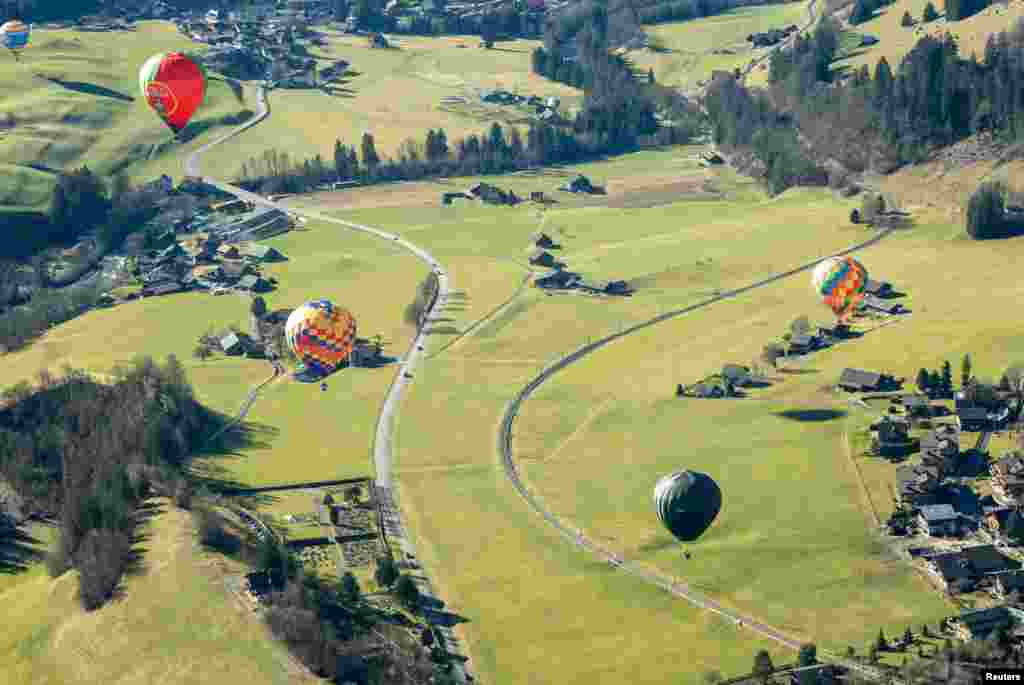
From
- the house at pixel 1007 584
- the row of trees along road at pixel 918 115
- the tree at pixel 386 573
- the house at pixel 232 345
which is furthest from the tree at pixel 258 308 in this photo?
the house at pixel 1007 584

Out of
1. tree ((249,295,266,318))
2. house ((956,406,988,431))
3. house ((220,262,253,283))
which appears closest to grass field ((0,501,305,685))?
house ((956,406,988,431))

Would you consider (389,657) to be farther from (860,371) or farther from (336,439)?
(860,371)

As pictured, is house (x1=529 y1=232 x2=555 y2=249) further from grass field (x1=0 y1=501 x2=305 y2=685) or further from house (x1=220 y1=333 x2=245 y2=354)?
grass field (x1=0 y1=501 x2=305 y2=685)

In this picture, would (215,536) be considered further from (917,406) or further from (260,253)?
(260,253)

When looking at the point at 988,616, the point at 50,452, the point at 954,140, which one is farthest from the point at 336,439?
the point at 954,140

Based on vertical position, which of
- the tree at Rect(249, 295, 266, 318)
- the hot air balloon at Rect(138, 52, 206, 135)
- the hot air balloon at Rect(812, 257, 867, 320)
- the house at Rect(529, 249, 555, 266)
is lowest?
the house at Rect(529, 249, 555, 266)

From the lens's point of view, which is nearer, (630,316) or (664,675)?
(664,675)

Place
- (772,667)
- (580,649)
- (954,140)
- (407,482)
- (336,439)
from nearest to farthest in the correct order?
(772,667), (580,649), (407,482), (336,439), (954,140)

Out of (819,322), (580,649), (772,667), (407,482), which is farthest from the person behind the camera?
(819,322)
